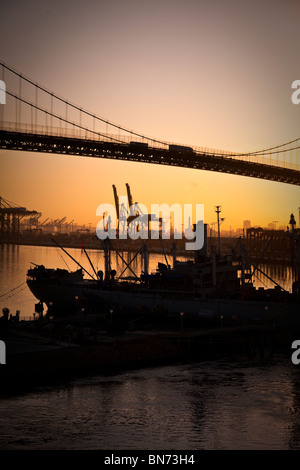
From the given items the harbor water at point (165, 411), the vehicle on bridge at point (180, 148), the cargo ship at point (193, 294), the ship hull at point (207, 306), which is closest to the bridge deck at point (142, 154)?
the vehicle on bridge at point (180, 148)

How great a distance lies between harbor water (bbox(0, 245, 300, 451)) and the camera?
73.3 ft

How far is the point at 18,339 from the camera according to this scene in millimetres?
31891

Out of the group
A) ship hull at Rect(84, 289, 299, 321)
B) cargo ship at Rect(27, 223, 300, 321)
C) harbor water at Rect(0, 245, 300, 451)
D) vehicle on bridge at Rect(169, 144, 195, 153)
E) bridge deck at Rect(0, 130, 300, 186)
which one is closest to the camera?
harbor water at Rect(0, 245, 300, 451)

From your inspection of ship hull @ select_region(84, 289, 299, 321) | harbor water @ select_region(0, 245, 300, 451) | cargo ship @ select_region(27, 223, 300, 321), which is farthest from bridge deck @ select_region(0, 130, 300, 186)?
harbor water @ select_region(0, 245, 300, 451)

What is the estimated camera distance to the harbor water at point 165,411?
22.3m

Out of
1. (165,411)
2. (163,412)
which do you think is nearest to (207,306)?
(165,411)

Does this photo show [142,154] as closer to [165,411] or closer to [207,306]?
[207,306]

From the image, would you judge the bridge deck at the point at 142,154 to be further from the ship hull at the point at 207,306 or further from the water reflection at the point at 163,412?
the water reflection at the point at 163,412

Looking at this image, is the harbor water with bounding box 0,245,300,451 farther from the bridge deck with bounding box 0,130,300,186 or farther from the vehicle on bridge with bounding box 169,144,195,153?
the vehicle on bridge with bounding box 169,144,195,153

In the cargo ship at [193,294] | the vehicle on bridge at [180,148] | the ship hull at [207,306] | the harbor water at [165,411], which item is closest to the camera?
the harbor water at [165,411]

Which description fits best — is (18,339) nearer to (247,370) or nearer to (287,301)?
(247,370)

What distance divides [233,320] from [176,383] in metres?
11.5
